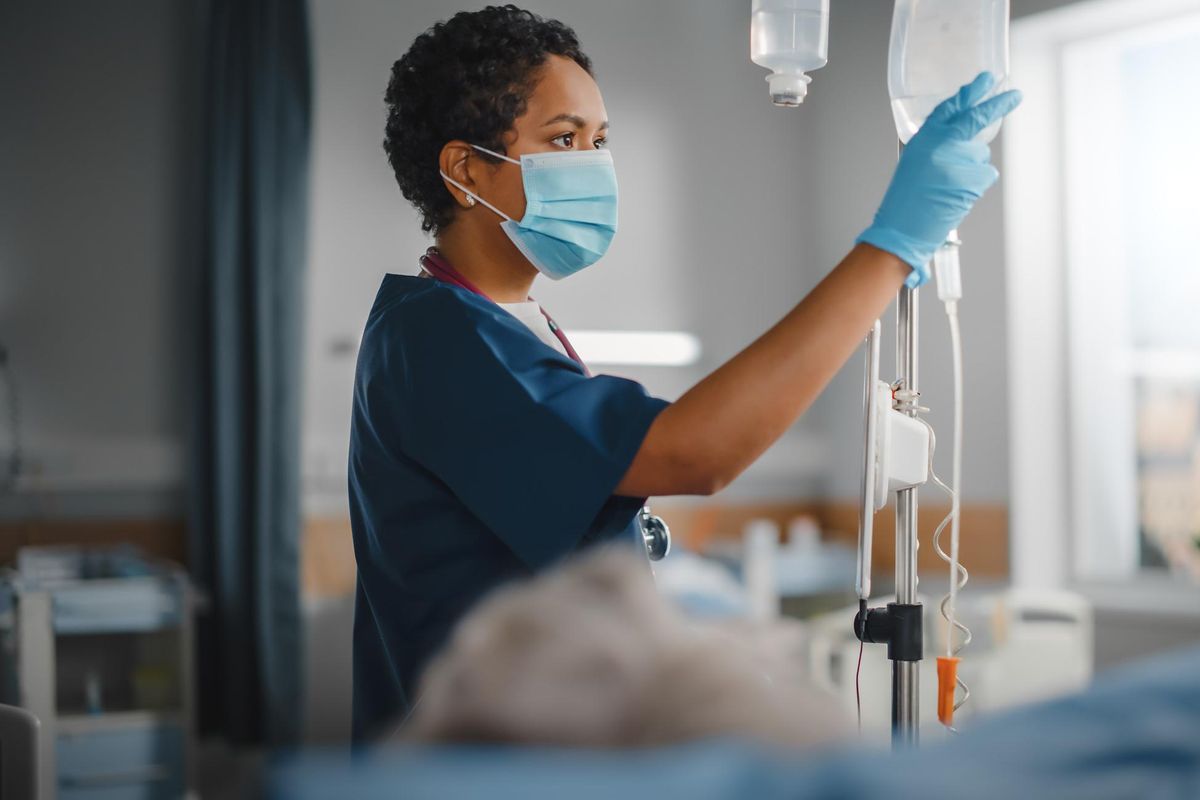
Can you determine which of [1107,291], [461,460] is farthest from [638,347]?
[461,460]

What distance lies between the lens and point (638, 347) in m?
3.63

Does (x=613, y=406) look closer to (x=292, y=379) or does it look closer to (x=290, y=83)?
(x=292, y=379)

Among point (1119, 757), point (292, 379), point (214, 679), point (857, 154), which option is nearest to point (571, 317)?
point (292, 379)

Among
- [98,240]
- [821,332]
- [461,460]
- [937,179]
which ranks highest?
[98,240]

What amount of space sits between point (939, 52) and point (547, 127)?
0.42 metres

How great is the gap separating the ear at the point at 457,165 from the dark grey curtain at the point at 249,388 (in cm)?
183

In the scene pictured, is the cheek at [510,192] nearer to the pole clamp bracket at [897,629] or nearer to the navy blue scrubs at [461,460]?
the navy blue scrubs at [461,460]

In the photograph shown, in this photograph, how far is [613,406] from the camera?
0.99m

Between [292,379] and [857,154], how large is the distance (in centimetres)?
211

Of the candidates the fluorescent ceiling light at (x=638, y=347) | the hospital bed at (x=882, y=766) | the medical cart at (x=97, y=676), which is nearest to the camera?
the hospital bed at (x=882, y=766)

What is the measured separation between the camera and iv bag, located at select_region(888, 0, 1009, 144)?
1090 mm

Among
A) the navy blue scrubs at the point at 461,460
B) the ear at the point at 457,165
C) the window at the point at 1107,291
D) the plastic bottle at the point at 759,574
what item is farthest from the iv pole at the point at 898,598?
the window at the point at 1107,291

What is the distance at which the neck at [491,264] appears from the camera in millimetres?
1249

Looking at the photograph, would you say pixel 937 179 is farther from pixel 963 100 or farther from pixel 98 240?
pixel 98 240
